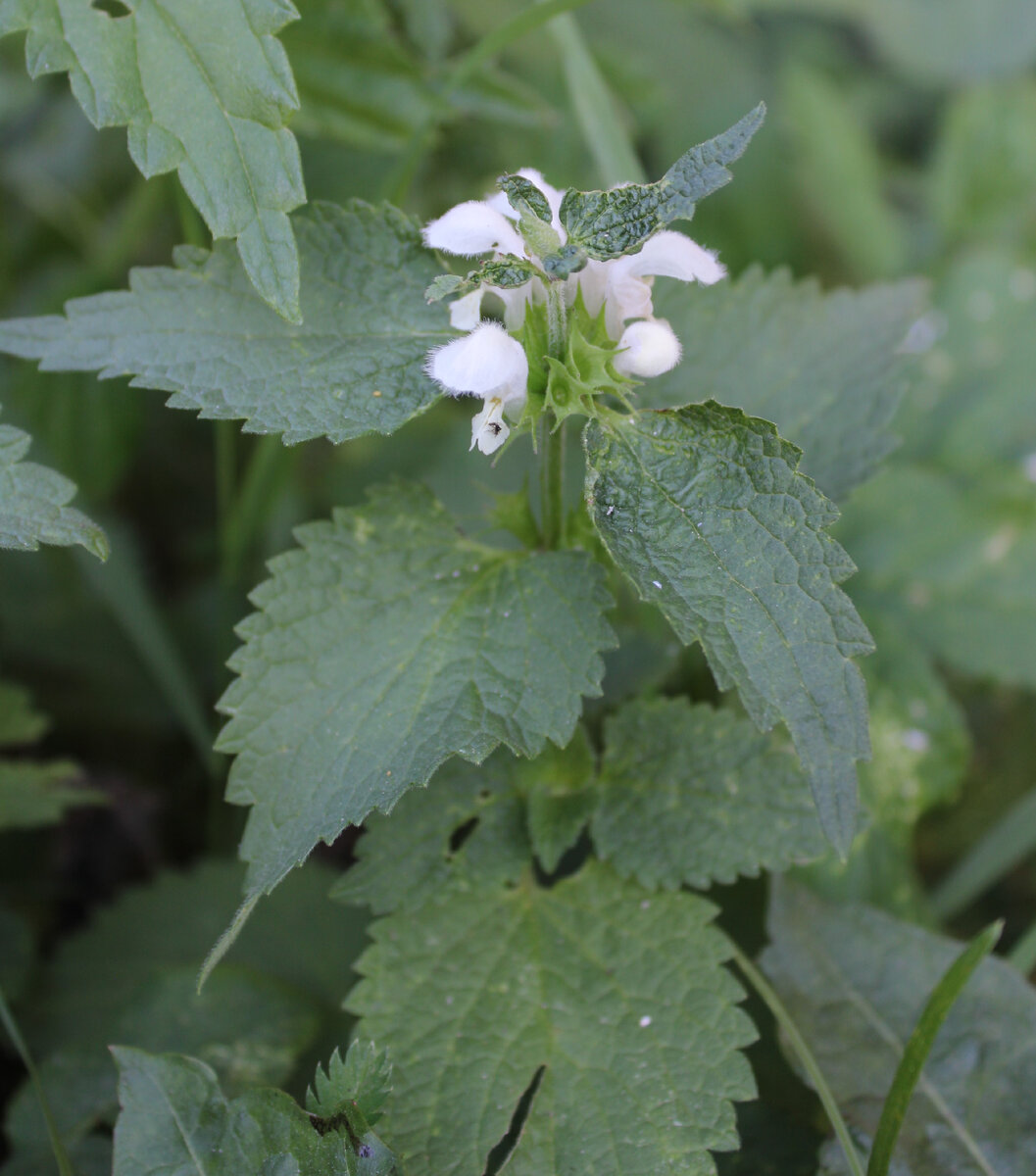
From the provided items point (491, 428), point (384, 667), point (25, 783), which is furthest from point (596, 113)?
point (25, 783)

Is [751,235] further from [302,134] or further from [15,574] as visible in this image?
[15,574]

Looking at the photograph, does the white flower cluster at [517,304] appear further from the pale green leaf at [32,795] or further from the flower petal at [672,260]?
the pale green leaf at [32,795]

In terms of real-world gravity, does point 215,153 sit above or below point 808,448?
above

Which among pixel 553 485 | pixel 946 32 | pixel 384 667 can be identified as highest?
pixel 946 32

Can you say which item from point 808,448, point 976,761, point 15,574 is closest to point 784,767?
point 808,448

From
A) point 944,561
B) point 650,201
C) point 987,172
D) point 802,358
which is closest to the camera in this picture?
point 650,201

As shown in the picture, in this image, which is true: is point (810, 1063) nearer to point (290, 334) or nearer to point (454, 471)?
point (290, 334)

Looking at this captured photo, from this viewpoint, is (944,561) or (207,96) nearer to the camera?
(207,96)
